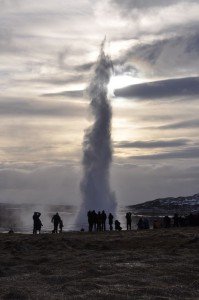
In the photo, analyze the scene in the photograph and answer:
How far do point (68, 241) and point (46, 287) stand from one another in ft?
41.7

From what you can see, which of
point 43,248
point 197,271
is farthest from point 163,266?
point 43,248

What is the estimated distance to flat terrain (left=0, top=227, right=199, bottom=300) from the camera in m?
13.5

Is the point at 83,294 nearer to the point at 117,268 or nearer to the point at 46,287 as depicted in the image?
the point at 46,287

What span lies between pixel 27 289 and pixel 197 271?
6.17 meters

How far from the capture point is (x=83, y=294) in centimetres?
1325

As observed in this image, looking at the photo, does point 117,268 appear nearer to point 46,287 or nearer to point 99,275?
point 99,275

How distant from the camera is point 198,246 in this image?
2434 centimetres

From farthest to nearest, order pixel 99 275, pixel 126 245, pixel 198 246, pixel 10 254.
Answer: pixel 126 245
pixel 198 246
pixel 10 254
pixel 99 275

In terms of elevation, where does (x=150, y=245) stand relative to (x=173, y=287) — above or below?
above

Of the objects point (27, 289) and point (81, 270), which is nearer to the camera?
point (27, 289)

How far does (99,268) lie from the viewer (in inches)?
688

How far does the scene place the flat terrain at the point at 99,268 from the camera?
13.5 m

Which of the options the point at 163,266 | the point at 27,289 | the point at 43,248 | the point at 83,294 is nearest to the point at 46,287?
the point at 27,289

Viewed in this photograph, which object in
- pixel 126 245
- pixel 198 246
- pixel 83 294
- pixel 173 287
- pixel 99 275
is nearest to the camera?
pixel 83 294
